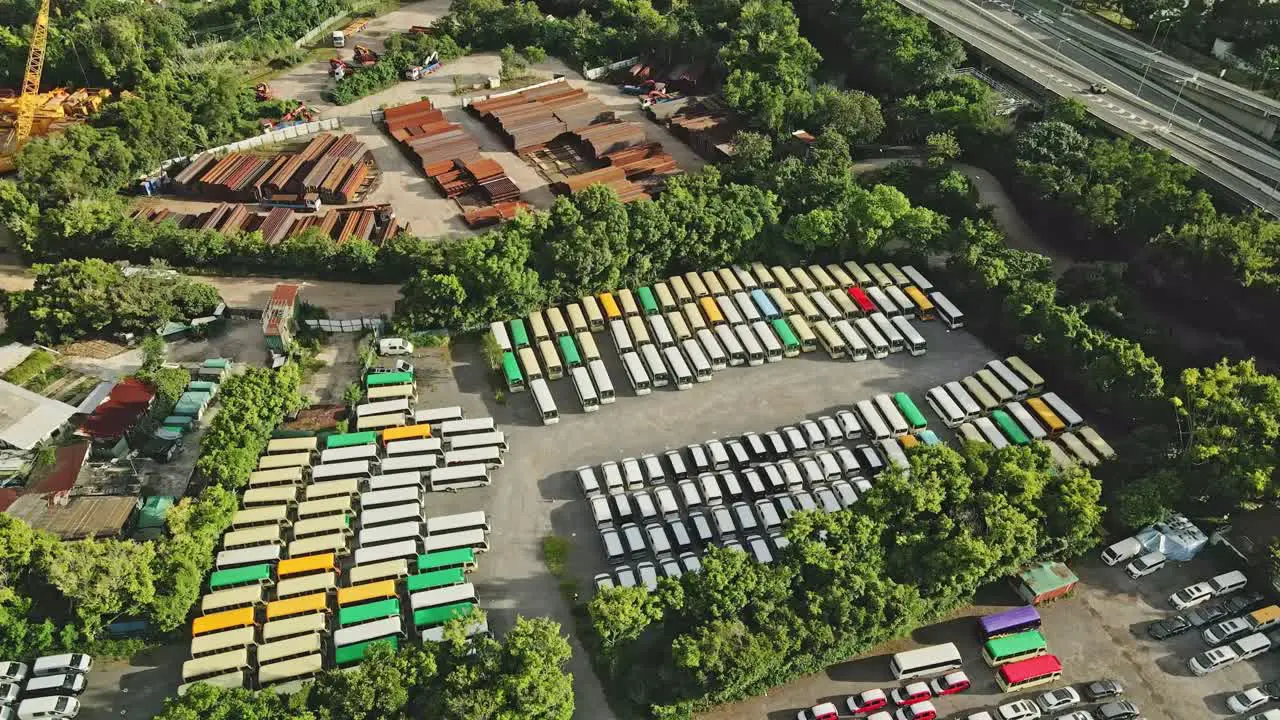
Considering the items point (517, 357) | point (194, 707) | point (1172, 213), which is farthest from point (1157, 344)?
point (194, 707)

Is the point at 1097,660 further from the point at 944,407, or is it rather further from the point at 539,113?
the point at 539,113

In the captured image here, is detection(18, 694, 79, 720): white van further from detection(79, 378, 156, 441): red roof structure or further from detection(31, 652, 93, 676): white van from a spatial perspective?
detection(79, 378, 156, 441): red roof structure

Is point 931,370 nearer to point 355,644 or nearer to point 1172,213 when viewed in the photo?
point 1172,213

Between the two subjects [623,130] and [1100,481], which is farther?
[623,130]

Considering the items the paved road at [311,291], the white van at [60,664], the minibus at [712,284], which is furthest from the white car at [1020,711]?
the paved road at [311,291]

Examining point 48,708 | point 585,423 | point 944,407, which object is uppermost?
point 944,407

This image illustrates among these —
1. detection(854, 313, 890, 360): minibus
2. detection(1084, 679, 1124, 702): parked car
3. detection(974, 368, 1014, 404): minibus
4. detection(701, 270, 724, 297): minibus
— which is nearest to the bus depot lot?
detection(1084, 679, 1124, 702): parked car

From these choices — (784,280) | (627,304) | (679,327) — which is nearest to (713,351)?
(679,327)
